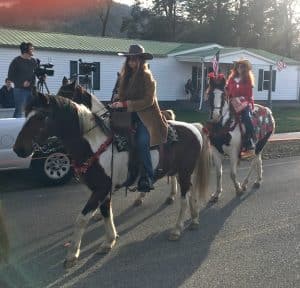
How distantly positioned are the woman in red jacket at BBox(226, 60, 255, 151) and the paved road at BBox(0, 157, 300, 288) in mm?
1204

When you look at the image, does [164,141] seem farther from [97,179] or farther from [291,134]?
[291,134]

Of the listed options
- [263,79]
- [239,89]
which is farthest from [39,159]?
[263,79]

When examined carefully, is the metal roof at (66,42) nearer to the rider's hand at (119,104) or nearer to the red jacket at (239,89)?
the red jacket at (239,89)

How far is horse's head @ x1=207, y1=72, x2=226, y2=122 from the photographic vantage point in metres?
9.45

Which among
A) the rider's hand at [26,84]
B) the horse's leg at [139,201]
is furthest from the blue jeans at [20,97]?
the horse's leg at [139,201]

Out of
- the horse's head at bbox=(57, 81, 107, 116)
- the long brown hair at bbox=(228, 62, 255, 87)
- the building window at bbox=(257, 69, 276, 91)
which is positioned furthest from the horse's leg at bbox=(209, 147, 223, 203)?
the building window at bbox=(257, 69, 276, 91)

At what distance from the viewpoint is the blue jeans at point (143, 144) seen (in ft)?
21.1

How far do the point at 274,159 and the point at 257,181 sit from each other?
4.22 meters

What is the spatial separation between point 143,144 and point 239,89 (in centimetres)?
366

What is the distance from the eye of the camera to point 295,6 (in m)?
67.6

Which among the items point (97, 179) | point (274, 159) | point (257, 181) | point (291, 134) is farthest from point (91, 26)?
point (97, 179)

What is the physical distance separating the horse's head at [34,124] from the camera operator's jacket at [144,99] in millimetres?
1068

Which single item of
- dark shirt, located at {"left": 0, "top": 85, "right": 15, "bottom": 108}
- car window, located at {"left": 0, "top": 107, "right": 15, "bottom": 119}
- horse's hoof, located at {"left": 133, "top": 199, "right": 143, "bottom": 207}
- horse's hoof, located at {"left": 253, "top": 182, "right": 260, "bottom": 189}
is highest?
dark shirt, located at {"left": 0, "top": 85, "right": 15, "bottom": 108}

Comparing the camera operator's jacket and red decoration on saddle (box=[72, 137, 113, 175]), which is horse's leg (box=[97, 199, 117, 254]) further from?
the camera operator's jacket
